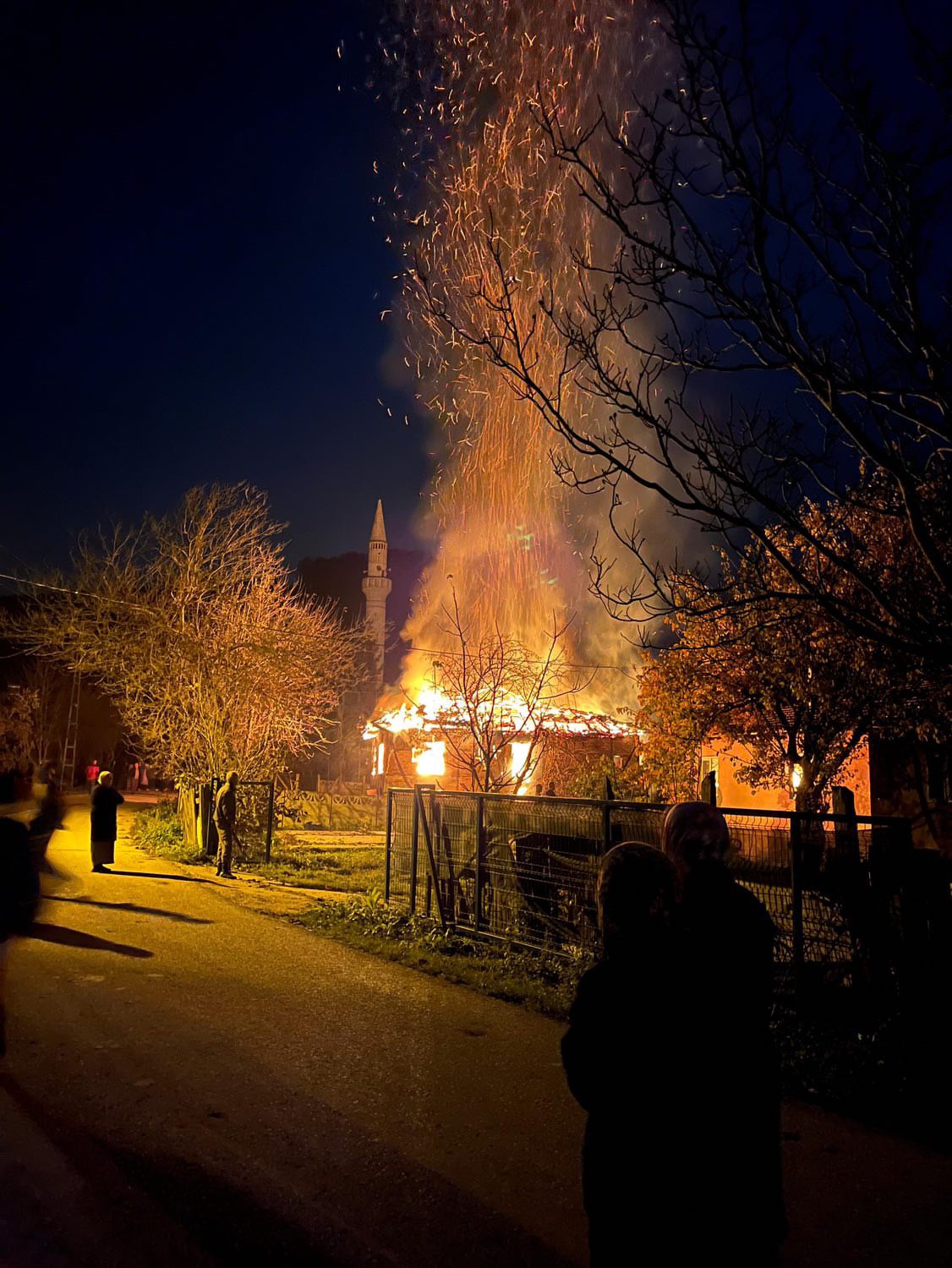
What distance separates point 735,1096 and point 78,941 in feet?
27.9

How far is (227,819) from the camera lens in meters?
14.8

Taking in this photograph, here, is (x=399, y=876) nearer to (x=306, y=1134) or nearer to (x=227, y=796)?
(x=227, y=796)

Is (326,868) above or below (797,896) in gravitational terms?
below

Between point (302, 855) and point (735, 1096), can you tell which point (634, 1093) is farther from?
point (302, 855)

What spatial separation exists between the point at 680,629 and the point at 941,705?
718 centimetres

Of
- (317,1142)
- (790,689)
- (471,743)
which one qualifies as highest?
(790,689)

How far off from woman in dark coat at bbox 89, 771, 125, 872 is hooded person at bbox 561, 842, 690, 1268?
13471mm

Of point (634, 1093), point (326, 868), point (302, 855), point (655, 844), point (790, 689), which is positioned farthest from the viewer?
point (302, 855)

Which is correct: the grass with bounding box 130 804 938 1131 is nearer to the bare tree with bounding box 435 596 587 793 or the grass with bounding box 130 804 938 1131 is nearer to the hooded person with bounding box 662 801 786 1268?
the bare tree with bounding box 435 596 587 793

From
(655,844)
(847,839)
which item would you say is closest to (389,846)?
(655,844)

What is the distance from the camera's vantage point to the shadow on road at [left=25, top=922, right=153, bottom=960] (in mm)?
8500

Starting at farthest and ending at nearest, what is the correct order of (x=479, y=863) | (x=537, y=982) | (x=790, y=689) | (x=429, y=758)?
(x=429, y=758), (x=790, y=689), (x=479, y=863), (x=537, y=982)

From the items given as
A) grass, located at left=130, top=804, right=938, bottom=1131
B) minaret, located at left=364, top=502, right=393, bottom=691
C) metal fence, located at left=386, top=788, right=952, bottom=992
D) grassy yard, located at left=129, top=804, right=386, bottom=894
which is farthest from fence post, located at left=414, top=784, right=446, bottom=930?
minaret, located at left=364, top=502, right=393, bottom=691

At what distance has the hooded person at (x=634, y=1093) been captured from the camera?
6.90ft
